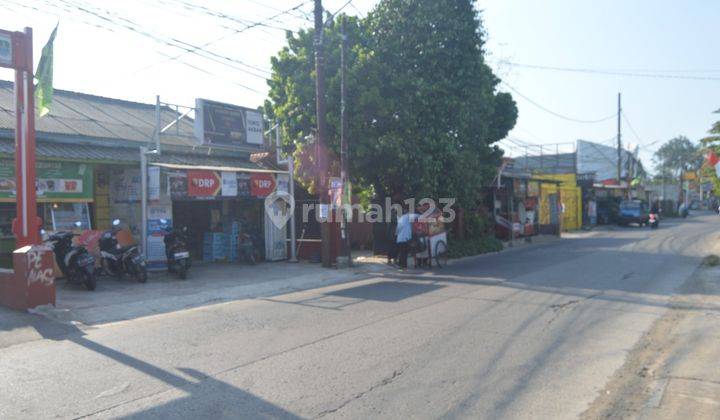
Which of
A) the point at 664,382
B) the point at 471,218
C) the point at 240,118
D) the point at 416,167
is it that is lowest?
the point at 664,382

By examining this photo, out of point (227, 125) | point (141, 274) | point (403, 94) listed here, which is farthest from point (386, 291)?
point (227, 125)

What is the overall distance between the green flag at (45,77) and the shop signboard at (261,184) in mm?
6878

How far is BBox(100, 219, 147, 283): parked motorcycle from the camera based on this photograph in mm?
13297

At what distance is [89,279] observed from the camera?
12.0m

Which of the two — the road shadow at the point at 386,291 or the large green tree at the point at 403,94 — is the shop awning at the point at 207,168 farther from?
the road shadow at the point at 386,291

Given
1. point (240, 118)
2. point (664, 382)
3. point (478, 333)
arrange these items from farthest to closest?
point (240, 118) < point (478, 333) < point (664, 382)

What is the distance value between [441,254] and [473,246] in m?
4.41

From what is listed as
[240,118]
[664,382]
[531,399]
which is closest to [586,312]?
[664,382]

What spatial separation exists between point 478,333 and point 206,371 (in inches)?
154

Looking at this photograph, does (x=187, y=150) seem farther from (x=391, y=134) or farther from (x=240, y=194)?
(x=391, y=134)

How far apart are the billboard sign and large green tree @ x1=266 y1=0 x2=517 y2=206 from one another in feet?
3.21

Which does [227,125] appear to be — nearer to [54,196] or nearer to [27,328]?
[54,196]

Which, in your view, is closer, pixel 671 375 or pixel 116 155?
pixel 671 375

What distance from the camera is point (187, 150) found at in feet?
58.7
